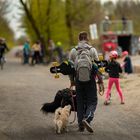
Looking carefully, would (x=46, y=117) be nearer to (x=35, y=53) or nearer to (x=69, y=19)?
(x=35, y=53)

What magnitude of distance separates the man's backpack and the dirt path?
1168 mm

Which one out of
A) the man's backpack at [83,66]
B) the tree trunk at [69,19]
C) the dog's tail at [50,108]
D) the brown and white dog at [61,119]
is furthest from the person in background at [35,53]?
the man's backpack at [83,66]

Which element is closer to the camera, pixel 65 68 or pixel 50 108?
pixel 65 68

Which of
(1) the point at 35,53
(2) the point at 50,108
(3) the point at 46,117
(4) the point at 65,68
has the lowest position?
(3) the point at 46,117

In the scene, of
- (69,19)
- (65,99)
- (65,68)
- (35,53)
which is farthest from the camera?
(69,19)

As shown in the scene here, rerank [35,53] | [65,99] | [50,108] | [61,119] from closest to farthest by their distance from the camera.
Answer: [61,119]
[65,99]
[50,108]
[35,53]

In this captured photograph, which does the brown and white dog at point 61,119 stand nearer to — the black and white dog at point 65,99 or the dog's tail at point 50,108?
the black and white dog at point 65,99

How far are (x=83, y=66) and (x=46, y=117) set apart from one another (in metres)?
3.01

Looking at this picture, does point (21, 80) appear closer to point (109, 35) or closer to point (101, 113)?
point (101, 113)

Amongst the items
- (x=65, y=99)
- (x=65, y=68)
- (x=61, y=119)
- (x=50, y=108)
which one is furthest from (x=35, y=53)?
(x=61, y=119)

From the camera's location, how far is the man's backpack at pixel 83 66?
12.8 m

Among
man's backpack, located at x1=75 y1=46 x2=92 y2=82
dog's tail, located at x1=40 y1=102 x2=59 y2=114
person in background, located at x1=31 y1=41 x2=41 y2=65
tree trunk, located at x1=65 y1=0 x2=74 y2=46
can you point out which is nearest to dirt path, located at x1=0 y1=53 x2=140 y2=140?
dog's tail, located at x1=40 y1=102 x2=59 y2=114

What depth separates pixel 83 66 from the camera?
12.8 meters

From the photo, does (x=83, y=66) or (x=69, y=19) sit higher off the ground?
(x=69, y=19)
